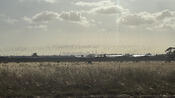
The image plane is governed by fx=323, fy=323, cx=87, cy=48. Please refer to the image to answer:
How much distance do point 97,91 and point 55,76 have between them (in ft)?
13.3

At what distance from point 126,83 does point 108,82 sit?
1079mm

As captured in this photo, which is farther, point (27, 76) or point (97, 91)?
point (27, 76)

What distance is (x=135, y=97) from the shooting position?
50.0ft

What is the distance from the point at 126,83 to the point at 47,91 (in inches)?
191

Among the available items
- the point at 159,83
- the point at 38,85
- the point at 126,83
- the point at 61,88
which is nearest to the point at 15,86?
the point at 38,85

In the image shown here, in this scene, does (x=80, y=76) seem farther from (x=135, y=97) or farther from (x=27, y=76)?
(x=135, y=97)

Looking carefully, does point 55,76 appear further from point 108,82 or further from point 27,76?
point 108,82

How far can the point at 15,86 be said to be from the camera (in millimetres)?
18156

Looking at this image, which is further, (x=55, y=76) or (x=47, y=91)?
(x=55, y=76)

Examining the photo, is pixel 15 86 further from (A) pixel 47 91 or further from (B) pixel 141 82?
(B) pixel 141 82

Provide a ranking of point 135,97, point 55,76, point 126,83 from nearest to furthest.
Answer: point 135,97
point 126,83
point 55,76

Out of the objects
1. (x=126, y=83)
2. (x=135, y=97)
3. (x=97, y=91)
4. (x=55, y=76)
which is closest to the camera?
(x=135, y=97)

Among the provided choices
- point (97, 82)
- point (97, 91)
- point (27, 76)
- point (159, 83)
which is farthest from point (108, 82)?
point (27, 76)

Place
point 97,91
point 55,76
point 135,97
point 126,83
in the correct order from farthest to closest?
point 55,76 < point 126,83 < point 97,91 < point 135,97
